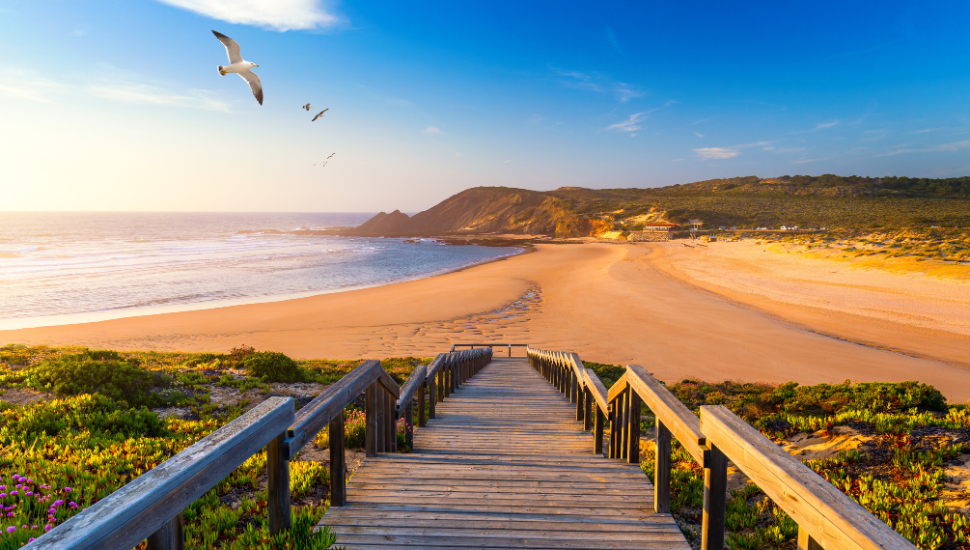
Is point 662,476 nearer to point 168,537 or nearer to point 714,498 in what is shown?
point 714,498

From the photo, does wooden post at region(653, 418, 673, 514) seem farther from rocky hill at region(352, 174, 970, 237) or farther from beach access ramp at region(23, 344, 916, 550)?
rocky hill at region(352, 174, 970, 237)

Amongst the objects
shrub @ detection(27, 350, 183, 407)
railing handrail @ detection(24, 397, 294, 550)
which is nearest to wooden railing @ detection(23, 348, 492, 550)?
railing handrail @ detection(24, 397, 294, 550)

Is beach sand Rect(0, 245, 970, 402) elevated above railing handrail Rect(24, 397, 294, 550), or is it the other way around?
railing handrail Rect(24, 397, 294, 550)

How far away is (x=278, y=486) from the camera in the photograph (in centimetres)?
270

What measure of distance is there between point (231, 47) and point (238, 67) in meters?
0.33

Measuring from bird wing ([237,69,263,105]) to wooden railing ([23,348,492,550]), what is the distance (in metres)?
6.11

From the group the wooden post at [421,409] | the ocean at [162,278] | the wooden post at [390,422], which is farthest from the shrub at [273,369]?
the ocean at [162,278]

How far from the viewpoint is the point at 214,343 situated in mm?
18641

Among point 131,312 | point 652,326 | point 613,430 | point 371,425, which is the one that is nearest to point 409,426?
point 371,425

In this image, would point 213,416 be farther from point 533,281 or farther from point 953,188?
point 953,188

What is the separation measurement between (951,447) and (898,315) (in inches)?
823

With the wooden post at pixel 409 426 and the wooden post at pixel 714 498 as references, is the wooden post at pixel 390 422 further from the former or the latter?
the wooden post at pixel 714 498

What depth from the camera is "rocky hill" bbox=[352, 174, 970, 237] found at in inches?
3342

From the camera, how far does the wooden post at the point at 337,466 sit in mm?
3092
